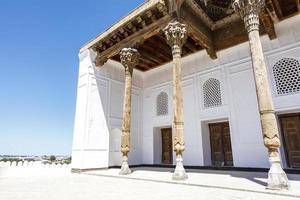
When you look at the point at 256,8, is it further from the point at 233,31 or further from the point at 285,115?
the point at 285,115

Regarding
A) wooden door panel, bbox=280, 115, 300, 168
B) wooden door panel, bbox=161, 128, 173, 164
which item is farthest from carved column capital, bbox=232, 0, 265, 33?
wooden door panel, bbox=161, 128, 173, 164

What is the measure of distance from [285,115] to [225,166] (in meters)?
2.97

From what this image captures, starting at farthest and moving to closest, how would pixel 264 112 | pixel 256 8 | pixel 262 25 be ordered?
pixel 262 25
pixel 256 8
pixel 264 112

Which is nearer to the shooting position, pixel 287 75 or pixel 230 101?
pixel 287 75

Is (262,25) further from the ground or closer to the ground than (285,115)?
further from the ground

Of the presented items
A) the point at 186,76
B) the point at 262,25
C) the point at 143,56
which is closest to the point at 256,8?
the point at 262,25

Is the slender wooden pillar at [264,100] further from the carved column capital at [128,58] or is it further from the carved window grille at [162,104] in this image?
the carved window grille at [162,104]

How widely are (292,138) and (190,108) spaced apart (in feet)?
13.3

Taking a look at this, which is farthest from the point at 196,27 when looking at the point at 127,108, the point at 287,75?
the point at 127,108

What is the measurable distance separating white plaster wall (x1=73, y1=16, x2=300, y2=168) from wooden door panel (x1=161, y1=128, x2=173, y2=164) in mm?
323

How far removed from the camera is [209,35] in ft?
29.4

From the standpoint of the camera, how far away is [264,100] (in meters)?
4.53

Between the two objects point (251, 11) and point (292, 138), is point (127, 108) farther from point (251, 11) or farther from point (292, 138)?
point (292, 138)

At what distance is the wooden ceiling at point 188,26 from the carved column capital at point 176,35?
339mm
